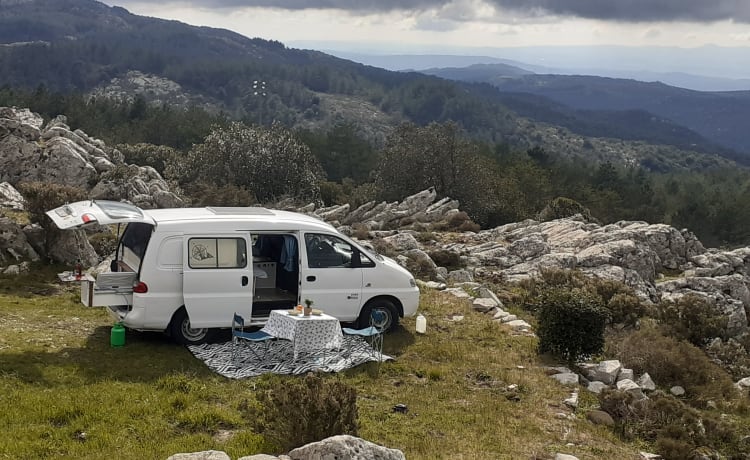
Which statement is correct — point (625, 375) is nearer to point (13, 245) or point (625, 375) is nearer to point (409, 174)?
point (13, 245)

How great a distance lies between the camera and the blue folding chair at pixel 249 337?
11086 mm

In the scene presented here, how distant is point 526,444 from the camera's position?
29.1 ft

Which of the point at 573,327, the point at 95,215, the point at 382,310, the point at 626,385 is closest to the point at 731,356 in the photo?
the point at 573,327

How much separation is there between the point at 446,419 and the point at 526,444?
3.86 ft

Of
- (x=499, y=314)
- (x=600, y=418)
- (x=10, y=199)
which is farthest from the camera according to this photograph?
(x=10, y=199)

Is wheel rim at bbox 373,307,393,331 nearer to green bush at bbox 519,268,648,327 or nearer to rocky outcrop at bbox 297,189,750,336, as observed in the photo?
green bush at bbox 519,268,648,327

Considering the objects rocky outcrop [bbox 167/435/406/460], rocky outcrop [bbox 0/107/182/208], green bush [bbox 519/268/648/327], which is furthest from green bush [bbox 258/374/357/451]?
rocky outcrop [bbox 0/107/182/208]

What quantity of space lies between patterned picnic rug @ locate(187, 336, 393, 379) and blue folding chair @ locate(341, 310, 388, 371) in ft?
0.09

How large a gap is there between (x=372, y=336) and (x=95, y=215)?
525 centimetres

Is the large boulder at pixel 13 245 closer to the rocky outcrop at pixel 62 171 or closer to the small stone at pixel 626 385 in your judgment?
the rocky outcrop at pixel 62 171

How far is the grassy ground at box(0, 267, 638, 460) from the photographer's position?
317 inches

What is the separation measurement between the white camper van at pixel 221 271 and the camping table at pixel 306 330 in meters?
0.93

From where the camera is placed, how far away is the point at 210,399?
967cm

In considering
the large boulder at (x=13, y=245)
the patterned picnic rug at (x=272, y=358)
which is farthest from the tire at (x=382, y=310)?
the large boulder at (x=13, y=245)
